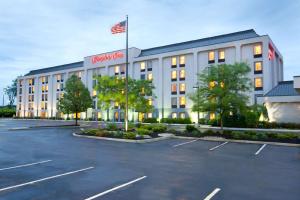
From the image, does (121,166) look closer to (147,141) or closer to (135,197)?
(135,197)

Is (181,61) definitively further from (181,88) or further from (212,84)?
(212,84)

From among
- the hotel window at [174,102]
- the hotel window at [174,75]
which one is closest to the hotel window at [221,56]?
the hotel window at [174,75]

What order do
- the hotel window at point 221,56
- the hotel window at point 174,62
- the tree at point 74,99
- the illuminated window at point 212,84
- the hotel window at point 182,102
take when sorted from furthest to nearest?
the hotel window at point 174,62, the hotel window at point 182,102, the hotel window at point 221,56, the tree at point 74,99, the illuminated window at point 212,84

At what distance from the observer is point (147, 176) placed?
9938 millimetres

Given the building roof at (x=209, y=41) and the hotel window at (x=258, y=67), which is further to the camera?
the building roof at (x=209, y=41)

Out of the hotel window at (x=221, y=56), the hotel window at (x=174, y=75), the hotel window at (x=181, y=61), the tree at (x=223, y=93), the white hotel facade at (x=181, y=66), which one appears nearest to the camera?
the tree at (x=223, y=93)

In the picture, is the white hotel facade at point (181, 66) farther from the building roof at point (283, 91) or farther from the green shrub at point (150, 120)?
the green shrub at point (150, 120)

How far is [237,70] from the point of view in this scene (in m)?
26.9

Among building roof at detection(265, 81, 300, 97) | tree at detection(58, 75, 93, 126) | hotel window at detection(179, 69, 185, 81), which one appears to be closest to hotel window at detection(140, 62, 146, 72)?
hotel window at detection(179, 69, 185, 81)

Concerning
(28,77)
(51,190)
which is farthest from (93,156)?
(28,77)

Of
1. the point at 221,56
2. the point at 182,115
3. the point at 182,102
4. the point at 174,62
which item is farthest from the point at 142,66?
the point at 221,56

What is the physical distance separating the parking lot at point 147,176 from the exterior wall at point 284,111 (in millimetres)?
27531

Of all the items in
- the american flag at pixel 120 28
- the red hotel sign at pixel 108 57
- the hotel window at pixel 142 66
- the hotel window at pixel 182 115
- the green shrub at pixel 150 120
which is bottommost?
the green shrub at pixel 150 120

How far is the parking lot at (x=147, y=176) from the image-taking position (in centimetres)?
775
